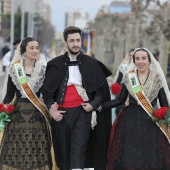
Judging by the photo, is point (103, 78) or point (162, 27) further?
point (162, 27)

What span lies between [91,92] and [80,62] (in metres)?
0.34

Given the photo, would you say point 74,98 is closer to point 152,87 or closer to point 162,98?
point 152,87

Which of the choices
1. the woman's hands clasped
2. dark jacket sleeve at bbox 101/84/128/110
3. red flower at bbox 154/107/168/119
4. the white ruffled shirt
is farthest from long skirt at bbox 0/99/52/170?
red flower at bbox 154/107/168/119

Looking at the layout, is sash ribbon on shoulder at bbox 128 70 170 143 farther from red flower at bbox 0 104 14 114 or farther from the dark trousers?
red flower at bbox 0 104 14 114

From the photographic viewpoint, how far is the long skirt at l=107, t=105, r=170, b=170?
19.6 feet

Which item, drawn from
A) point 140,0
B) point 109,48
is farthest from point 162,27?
point 109,48

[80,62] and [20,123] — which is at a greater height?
[80,62]

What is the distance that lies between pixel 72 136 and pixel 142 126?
0.77 metres

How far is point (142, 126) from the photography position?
20.0ft

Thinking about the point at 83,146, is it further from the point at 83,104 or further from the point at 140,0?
the point at 140,0

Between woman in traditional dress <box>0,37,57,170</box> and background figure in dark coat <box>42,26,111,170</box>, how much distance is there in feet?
0.59

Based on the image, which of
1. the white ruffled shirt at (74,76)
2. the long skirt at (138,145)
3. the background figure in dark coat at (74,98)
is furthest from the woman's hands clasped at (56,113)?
the long skirt at (138,145)

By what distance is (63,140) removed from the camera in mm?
6062

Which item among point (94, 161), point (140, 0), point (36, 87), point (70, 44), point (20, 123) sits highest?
point (140, 0)
